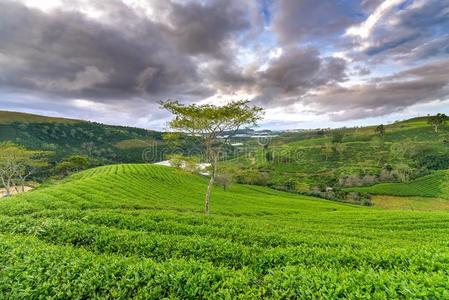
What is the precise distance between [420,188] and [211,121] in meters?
122

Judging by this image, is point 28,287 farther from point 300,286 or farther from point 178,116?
point 178,116

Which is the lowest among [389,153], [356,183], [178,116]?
[356,183]

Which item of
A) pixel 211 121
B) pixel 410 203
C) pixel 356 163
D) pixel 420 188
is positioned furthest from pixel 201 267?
pixel 356 163

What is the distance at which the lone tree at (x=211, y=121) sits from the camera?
27.8m

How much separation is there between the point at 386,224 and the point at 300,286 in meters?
25.2

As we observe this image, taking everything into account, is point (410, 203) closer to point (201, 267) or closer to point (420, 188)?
point (420, 188)

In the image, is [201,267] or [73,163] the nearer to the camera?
[201,267]

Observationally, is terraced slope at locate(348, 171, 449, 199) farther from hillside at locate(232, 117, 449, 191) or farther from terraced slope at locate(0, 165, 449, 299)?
terraced slope at locate(0, 165, 449, 299)

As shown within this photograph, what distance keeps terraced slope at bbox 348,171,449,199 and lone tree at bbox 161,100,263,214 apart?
106210 mm

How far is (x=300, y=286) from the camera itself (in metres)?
6.03

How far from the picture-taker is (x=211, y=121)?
28484 millimetres

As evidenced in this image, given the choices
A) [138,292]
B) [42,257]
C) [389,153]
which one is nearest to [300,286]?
[138,292]

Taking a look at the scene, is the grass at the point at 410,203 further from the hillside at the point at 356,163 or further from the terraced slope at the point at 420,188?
the hillside at the point at 356,163

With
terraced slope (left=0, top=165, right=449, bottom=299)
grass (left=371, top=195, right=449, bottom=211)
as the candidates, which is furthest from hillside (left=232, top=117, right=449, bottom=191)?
terraced slope (left=0, top=165, right=449, bottom=299)
